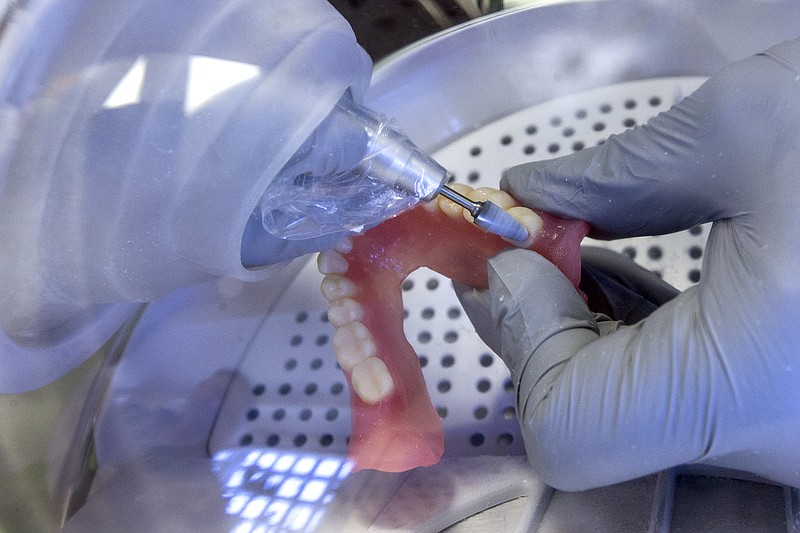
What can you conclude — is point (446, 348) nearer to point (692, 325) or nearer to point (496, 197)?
point (496, 197)

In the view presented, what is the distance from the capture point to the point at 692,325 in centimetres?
60

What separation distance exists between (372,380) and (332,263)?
0.16 meters

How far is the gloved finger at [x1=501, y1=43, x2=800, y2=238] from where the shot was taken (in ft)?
2.06

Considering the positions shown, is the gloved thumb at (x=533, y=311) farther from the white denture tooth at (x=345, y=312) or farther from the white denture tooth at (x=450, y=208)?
the white denture tooth at (x=345, y=312)

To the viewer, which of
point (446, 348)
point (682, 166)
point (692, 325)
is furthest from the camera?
point (446, 348)

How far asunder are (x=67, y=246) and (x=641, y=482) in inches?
25.5

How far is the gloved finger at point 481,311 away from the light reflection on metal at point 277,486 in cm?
25

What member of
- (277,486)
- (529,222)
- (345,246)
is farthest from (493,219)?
(277,486)

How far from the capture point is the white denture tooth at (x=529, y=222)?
790mm

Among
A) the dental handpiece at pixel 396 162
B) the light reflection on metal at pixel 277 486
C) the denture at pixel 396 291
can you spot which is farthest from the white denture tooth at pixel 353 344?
the dental handpiece at pixel 396 162

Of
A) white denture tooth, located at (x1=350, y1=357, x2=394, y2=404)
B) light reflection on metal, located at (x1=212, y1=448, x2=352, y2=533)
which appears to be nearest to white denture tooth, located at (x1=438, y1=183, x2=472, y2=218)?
white denture tooth, located at (x1=350, y1=357, x2=394, y2=404)

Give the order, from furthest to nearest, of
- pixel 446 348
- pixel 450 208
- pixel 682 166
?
pixel 446 348 → pixel 450 208 → pixel 682 166

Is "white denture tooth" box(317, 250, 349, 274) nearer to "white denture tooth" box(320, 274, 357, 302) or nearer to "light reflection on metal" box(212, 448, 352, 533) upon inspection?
"white denture tooth" box(320, 274, 357, 302)

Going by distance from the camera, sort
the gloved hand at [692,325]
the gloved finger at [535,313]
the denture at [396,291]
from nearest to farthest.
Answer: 1. the gloved hand at [692,325]
2. the gloved finger at [535,313]
3. the denture at [396,291]
